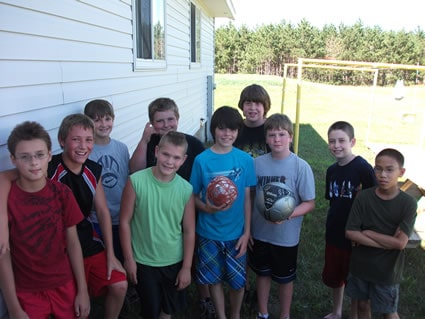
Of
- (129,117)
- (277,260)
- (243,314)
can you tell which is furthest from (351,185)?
(129,117)

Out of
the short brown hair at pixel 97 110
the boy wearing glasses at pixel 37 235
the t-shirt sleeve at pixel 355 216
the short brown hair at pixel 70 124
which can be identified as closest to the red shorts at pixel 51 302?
the boy wearing glasses at pixel 37 235

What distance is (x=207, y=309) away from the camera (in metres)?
3.29

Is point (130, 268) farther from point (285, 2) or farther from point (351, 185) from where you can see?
point (285, 2)

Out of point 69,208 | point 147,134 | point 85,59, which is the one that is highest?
point 85,59

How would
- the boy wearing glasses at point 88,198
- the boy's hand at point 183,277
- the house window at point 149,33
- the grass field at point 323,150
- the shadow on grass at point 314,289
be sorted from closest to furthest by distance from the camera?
the boy wearing glasses at point 88,198 → the boy's hand at point 183,277 → the shadow on grass at point 314,289 → the grass field at point 323,150 → the house window at point 149,33

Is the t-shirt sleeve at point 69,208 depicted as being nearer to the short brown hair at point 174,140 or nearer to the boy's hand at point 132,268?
the boy's hand at point 132,268

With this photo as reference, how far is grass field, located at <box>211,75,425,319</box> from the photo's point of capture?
3684 millimetres

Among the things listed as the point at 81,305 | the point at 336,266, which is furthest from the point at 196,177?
the point at 336,266

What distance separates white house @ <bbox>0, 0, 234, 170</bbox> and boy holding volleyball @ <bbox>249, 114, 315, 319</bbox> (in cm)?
161

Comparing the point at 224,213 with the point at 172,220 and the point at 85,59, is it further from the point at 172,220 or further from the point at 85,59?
the point at 85,59

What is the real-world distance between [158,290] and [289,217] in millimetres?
1052

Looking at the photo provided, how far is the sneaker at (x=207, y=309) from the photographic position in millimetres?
3268

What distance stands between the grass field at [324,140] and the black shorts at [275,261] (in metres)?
0.60

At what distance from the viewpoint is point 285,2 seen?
84125 mm
